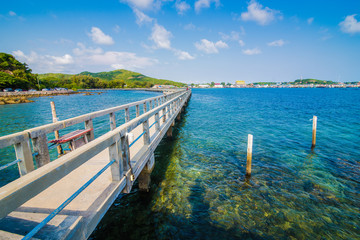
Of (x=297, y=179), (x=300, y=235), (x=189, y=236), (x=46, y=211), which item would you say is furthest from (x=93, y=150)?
(x=297, y=179)

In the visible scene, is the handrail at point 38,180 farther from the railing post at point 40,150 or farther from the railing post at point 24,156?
the railing post at point 40,150

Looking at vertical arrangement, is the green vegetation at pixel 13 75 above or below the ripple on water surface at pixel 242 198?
above

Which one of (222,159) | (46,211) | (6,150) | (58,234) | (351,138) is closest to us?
(58,234)

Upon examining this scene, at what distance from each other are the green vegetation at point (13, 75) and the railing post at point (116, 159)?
89.6m

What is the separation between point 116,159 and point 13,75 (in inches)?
4323

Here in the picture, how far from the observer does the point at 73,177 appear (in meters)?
4.00

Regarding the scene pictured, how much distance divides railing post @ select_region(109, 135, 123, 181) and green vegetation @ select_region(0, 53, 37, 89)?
89.6 meters

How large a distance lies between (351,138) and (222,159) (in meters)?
11.6

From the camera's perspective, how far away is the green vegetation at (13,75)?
66.8 m

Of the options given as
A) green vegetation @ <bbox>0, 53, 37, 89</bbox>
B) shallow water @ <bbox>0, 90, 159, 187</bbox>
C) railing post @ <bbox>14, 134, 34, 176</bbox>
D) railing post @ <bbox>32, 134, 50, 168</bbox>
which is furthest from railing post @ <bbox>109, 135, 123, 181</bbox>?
green vegetation @ <bbox>0, 53, 37, 89</bbox>

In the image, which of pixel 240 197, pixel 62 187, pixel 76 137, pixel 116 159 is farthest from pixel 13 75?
pixel 240 197

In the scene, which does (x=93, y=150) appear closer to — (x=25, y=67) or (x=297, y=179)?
(x=297, y=179)

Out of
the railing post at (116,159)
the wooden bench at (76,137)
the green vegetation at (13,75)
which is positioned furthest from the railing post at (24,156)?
the green vegetation at (13,75)

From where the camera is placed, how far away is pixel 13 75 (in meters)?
79.0
